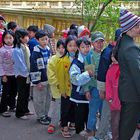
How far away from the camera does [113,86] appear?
16.3ft

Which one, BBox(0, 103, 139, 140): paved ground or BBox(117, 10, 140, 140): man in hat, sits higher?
BBox(117, 10, 140, 140): man in hat

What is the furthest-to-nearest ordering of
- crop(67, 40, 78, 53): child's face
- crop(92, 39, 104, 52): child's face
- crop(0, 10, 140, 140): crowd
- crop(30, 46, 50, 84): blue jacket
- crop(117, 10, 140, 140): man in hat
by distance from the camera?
crop(30, 46, 50, 84): blue jacket < crop(67, 40, 78, 53): child's face < crop(92, 39, 104, 52): child's face < crop(0, 10, 140, 140): crowd < crop(117, 10, 140, 140): man in hat

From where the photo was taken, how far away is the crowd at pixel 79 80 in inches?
174

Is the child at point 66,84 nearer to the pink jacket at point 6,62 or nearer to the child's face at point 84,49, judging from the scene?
the child's face at point 84,49

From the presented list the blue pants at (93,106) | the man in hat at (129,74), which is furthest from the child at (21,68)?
the man in hat at (129,74)

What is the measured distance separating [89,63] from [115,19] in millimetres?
3412

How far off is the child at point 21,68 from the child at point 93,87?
4.27ft

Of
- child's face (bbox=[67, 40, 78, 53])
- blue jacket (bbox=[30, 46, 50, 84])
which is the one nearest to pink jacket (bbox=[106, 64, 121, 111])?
child's face (bbox=[67, 40, 78, 53])

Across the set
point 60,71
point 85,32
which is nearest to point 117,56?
point 60,71

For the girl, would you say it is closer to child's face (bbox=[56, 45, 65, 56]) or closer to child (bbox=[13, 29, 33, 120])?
child (bbox=[13, 29, 33, 120])

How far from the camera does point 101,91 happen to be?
5.20m

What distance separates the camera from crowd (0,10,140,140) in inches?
174

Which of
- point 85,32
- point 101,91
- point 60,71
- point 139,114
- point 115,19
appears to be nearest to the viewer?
point 139,114

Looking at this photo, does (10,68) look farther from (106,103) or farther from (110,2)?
(110,2)
